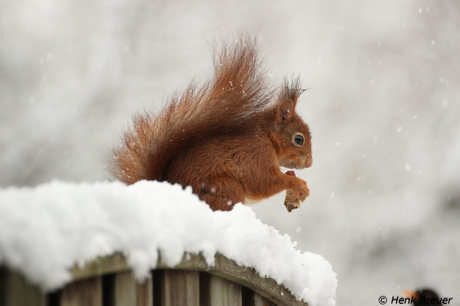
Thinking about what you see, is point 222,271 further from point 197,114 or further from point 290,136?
point 290,136

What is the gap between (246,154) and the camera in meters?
1.16

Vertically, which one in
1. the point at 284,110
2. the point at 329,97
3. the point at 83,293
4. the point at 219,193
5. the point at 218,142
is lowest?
the point at 83,293

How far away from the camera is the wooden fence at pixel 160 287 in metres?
0.55

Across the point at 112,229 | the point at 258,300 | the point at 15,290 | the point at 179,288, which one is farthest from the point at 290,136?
the point at 15,290

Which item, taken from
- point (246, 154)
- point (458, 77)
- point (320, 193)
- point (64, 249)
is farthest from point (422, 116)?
point (64, 249)

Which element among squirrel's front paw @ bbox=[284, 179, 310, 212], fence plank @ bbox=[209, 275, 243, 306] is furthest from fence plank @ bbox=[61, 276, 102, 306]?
squirrel's front paw @ bbox=[284, 179, 310, 212]

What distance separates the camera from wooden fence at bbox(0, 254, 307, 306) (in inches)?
21.7

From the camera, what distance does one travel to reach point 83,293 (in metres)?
0.60

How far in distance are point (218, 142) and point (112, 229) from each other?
1.89 ft

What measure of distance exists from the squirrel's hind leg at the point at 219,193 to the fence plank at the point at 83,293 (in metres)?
0.45

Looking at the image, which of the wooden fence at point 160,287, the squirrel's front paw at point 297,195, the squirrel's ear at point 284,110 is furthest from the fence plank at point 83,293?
the squirrel's ear at point 284,110

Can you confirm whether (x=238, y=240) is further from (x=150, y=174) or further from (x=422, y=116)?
(x=422, y=116)

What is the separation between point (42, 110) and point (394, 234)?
2699 mm

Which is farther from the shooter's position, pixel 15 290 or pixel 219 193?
pixel 219 193
